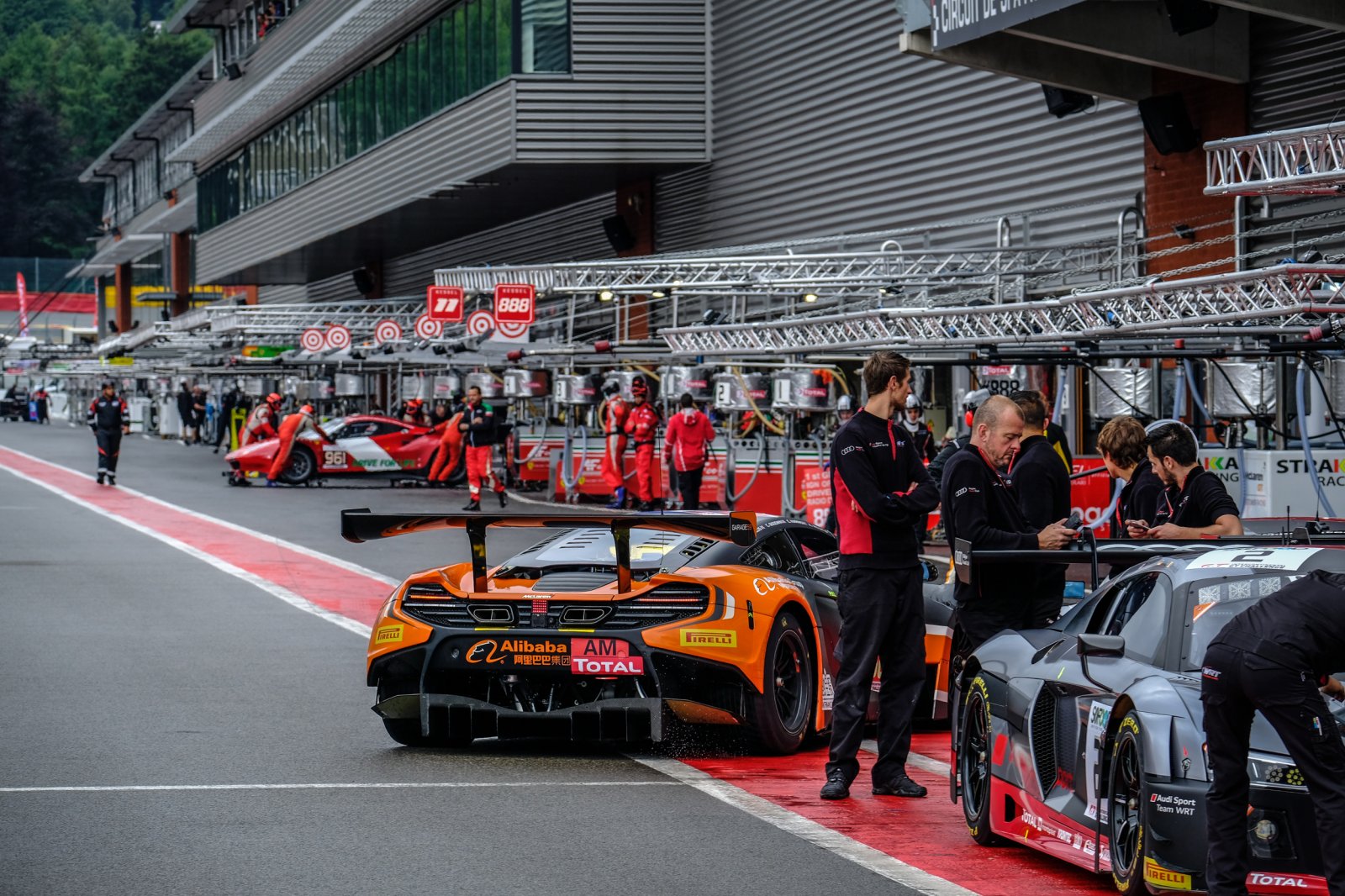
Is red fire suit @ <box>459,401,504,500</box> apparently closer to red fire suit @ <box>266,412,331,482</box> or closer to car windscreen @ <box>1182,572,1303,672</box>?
red fire suit @ <box>266,412,331,482</box>

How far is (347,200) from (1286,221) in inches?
1151

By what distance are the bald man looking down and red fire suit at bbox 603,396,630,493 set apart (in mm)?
19821

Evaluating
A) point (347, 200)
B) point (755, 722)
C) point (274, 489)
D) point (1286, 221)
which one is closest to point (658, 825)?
point (755, 722)

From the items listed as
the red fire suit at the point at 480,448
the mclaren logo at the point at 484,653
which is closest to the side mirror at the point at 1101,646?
the mclaren logo at the point at 484,653

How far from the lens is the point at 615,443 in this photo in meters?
28.8

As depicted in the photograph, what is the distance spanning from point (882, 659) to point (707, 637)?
112 centimetres

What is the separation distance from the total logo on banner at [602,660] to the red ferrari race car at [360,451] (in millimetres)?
26467

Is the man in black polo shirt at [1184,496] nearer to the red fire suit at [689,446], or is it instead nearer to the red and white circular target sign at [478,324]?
the red fire suit at [689,446]

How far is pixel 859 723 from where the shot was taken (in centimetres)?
862

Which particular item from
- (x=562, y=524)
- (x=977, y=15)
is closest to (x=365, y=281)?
(x=977, y=15)

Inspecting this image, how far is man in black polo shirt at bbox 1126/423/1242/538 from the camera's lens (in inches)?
378

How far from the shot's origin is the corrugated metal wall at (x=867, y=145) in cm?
2367

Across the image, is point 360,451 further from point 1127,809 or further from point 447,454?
point 1127,809

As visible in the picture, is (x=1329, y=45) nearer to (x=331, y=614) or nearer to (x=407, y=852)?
(x=331, y=614)
